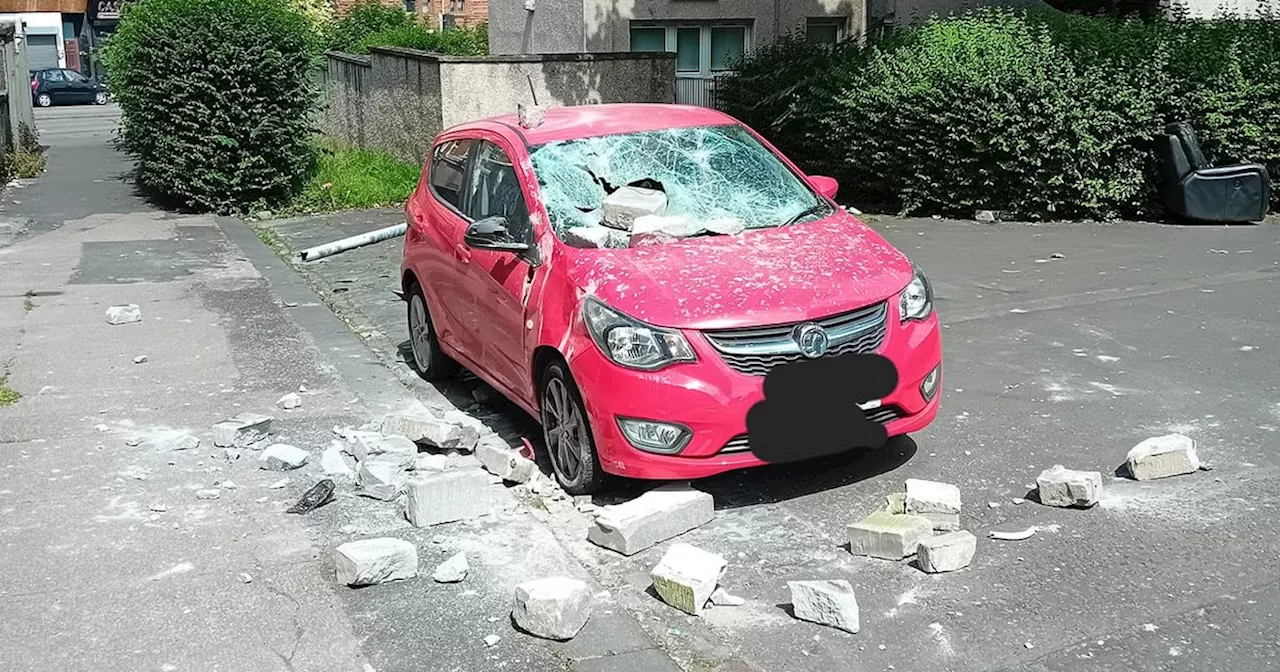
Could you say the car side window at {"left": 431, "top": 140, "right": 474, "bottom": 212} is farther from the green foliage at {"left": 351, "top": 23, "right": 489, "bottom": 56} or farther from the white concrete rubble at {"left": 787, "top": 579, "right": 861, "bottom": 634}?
the green foliage at {"left": 351, "top": 23, "right": 489, "bottom": 56}

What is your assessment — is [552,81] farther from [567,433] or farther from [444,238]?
[567,433]

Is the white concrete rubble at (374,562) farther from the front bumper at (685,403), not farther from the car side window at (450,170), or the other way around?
the car side window at (450,170)

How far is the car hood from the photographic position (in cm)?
538

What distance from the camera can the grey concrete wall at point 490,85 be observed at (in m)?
15.8

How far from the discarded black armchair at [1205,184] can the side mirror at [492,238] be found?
9069 mm

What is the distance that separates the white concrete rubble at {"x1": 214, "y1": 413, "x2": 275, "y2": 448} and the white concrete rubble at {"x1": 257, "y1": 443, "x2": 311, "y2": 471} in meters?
0.29

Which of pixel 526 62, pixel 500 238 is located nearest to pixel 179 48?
pixel 526 62

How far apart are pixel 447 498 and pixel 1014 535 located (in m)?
2.29

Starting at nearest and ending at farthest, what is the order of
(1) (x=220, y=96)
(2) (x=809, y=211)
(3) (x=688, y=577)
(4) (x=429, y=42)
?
(3) (x=688, y=577) < (2) (x=809, y=211) < (1) (x=220, y=96) < (4) (x=429, y=42)

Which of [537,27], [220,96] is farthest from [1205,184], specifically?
[537,27]

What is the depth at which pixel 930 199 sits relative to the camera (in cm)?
1400

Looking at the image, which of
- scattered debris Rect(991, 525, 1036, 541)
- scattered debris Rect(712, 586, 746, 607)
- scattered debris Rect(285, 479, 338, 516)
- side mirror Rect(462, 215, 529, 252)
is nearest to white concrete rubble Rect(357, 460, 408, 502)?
scattered debris Rect(285, 479, 338, 516)

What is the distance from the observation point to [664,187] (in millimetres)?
6531

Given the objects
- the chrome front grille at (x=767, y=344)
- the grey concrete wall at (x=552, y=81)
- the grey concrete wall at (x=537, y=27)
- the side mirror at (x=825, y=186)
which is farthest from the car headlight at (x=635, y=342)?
the grey concrete wall at (x=537, y=27)
